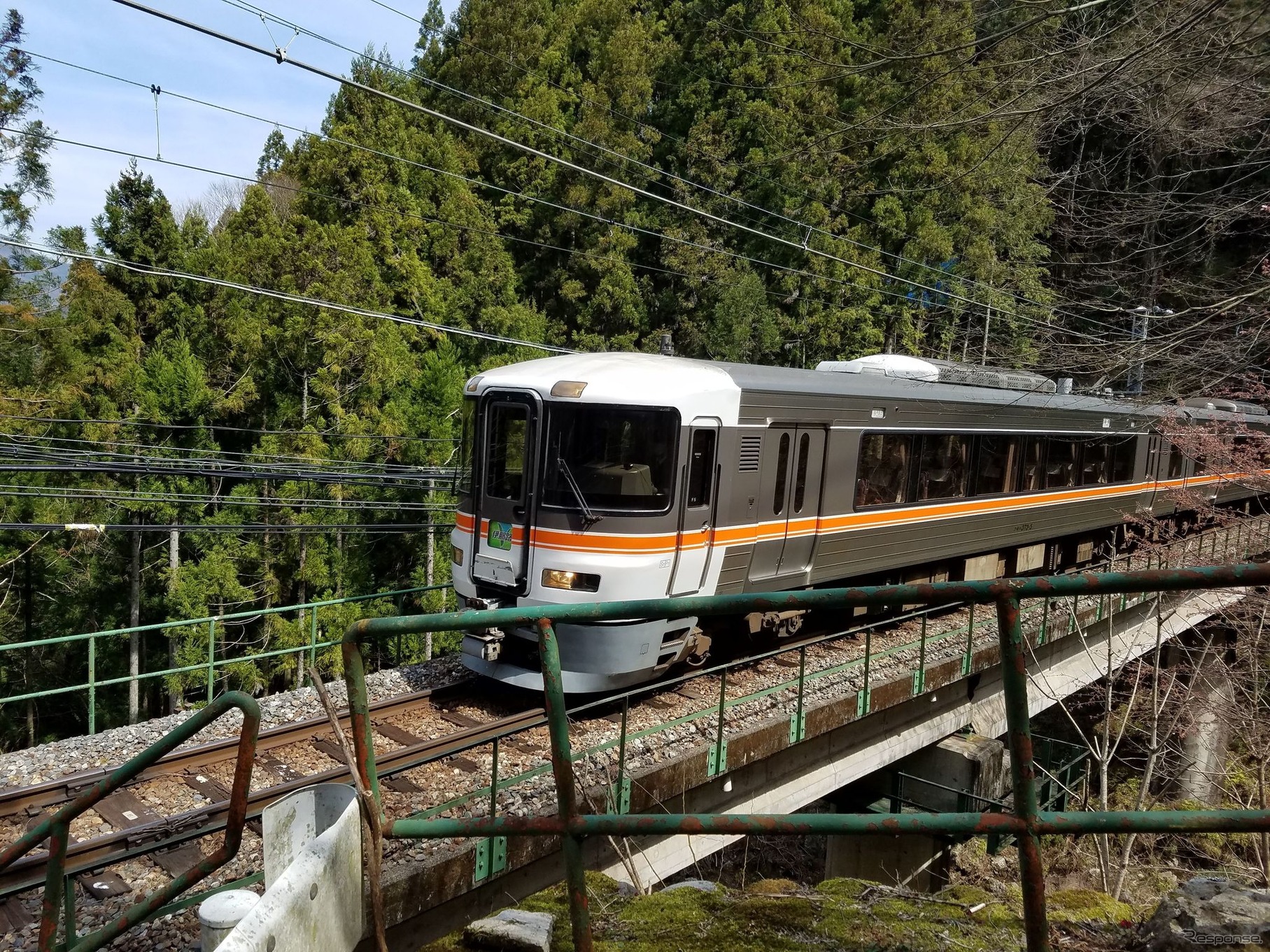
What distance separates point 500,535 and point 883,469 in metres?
4.53

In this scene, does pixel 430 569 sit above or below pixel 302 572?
above

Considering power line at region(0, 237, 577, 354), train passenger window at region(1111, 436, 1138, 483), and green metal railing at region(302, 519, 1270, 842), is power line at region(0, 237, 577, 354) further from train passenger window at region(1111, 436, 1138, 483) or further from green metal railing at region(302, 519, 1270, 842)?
train passenger window at region(1111, 436, 1138, 483)

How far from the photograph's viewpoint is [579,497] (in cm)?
755

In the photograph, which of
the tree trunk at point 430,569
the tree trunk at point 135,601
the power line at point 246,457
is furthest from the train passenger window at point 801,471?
the tree trunk at point 135,601

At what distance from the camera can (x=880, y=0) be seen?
95.1 ft

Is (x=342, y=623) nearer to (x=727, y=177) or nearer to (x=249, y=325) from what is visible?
(x=249, y=325)

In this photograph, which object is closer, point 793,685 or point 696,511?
point 696,511

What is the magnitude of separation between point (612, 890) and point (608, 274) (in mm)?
25911

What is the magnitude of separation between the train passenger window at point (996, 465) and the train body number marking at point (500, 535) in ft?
22.1

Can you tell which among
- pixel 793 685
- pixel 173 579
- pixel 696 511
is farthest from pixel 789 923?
pixel 173 579

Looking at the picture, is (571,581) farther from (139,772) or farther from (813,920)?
(139,772)

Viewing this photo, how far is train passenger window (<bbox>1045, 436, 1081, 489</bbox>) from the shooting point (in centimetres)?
1329

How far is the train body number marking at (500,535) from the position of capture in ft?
26.1

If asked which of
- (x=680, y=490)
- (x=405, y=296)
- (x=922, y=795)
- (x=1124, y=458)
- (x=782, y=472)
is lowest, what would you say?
(x=922, y=795)
